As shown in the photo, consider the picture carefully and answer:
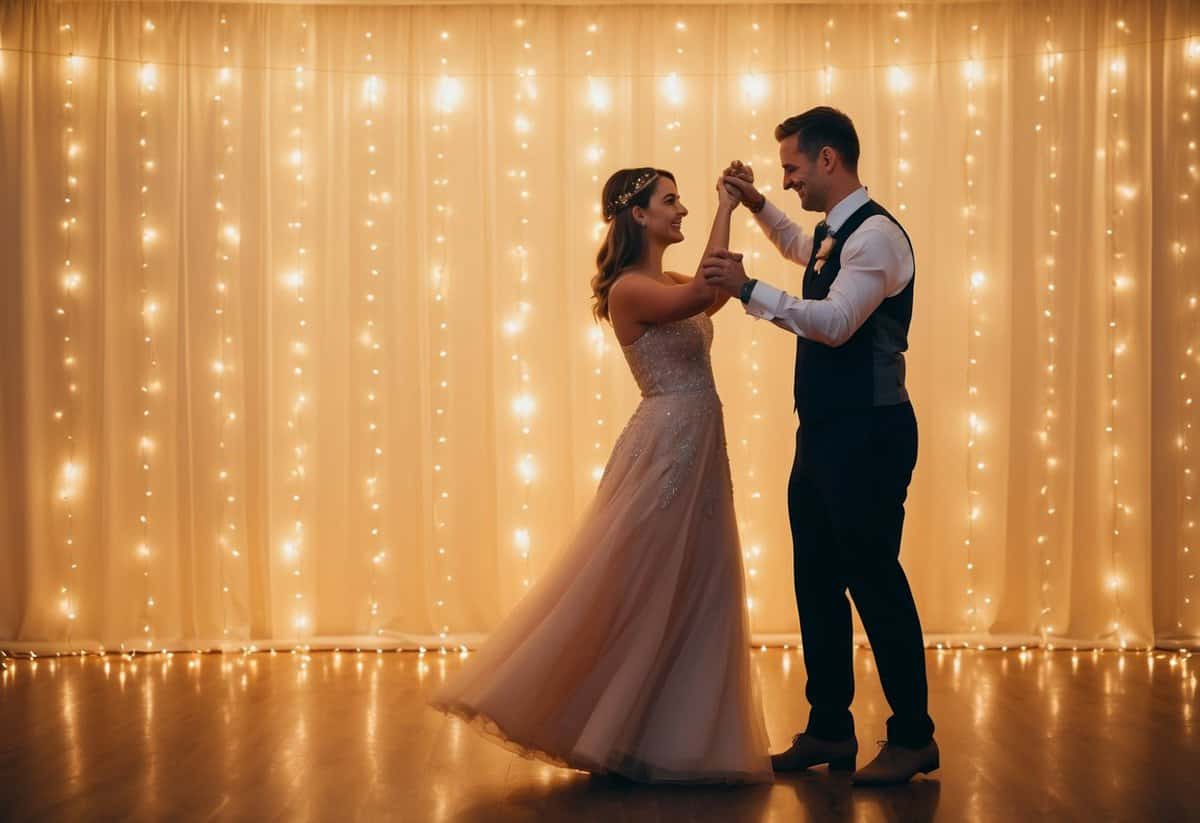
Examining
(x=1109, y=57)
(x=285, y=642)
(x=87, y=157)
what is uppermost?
(x=1109, y=57)

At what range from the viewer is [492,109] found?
198 inches

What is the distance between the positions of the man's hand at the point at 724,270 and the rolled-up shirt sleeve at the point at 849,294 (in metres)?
0.06

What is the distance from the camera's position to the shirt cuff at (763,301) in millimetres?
2881

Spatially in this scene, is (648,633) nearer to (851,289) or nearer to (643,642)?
(643,642)

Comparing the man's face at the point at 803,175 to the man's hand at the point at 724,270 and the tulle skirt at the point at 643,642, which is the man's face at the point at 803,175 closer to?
the man's hand at the point at 724,270

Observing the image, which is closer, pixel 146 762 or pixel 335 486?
pixel 146 762

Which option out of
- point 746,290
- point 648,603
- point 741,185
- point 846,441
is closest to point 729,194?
point 741,185

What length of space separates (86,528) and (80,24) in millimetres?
2013

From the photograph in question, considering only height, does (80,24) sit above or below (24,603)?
above

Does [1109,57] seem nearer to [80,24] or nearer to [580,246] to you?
[580,246]

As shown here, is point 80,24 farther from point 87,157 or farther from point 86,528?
point 86,528

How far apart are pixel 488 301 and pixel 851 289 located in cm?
237

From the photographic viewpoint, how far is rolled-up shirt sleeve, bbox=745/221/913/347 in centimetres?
286

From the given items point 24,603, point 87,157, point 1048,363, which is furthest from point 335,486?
point 1048,363
